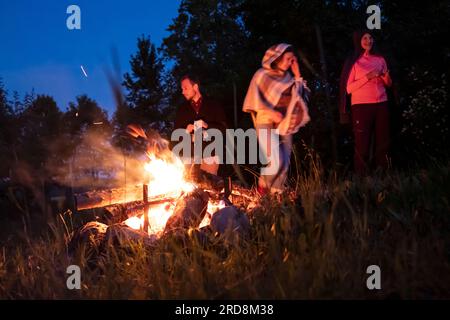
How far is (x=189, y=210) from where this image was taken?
5605 millimetres

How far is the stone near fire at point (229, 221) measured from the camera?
4.43 meters

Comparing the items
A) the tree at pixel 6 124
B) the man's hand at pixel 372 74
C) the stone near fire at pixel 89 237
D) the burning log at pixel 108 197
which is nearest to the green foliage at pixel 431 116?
the man's hand at pixel 372 74

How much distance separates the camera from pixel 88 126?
48125 mm

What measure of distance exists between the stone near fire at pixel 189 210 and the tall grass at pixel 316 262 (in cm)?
101

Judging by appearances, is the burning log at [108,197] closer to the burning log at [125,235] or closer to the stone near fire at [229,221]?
the burning log at [125,235]

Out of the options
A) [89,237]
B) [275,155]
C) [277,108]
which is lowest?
[89,237]

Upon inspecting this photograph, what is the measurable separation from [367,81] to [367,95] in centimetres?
18

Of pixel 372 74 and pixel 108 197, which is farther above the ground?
pixel 372 74

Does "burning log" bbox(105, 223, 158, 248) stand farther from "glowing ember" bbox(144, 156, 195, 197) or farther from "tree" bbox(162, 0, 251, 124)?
"tree" bbox(162, 0, 251, 124)

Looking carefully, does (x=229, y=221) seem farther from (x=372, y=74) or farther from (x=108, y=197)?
(x=108, y=197)

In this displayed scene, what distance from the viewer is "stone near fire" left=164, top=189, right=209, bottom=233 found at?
17.8 ft

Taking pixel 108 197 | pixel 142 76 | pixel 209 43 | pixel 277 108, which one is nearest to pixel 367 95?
pixel 277 108

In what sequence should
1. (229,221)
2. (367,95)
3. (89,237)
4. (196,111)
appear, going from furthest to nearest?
1. (196,111)
2. (367,95)
3. (89,237)
4. (229,221)
